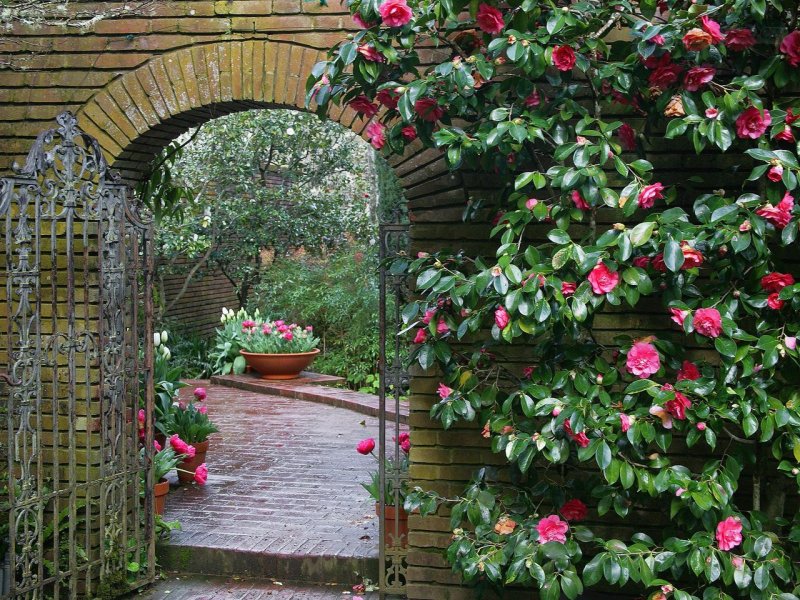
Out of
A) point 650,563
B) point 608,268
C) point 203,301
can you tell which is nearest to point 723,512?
point 650,563

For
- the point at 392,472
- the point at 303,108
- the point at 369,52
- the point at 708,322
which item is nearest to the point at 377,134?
the point at 369,52

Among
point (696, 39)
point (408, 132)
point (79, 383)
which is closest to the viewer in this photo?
point (696, 39)

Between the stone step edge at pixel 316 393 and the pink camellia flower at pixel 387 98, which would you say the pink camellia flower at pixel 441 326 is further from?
the stone step edge at pixel 316 393

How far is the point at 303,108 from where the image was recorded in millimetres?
4730

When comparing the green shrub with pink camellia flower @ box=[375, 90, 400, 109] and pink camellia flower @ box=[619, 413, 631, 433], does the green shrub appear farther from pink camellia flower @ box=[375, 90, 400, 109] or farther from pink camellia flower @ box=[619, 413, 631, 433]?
pink camellia flower @ box=[619, 413, 631, 433]

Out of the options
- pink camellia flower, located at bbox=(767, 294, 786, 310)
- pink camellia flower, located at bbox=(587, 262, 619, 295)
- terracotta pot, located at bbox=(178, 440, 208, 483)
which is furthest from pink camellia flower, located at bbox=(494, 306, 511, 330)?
terracotta pot, located at bbox=(178, 440, 208, 483)

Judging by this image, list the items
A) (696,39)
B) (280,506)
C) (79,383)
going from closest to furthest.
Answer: (696,39), (79,383), (280,506)

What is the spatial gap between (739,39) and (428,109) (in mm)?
1329

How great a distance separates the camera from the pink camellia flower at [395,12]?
3.51m

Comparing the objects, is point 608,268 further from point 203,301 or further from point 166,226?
point 203,301

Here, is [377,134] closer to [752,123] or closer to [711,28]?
[711,28]

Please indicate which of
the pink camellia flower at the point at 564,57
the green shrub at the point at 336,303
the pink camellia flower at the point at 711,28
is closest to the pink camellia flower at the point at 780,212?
the pink camellia flower at the point at 711,28

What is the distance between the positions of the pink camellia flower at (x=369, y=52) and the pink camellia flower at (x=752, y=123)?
4.94 ft

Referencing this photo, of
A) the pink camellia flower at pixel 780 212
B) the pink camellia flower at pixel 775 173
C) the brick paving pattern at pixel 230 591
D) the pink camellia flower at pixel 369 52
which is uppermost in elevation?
the pink camellia flower at pixel 369 52
